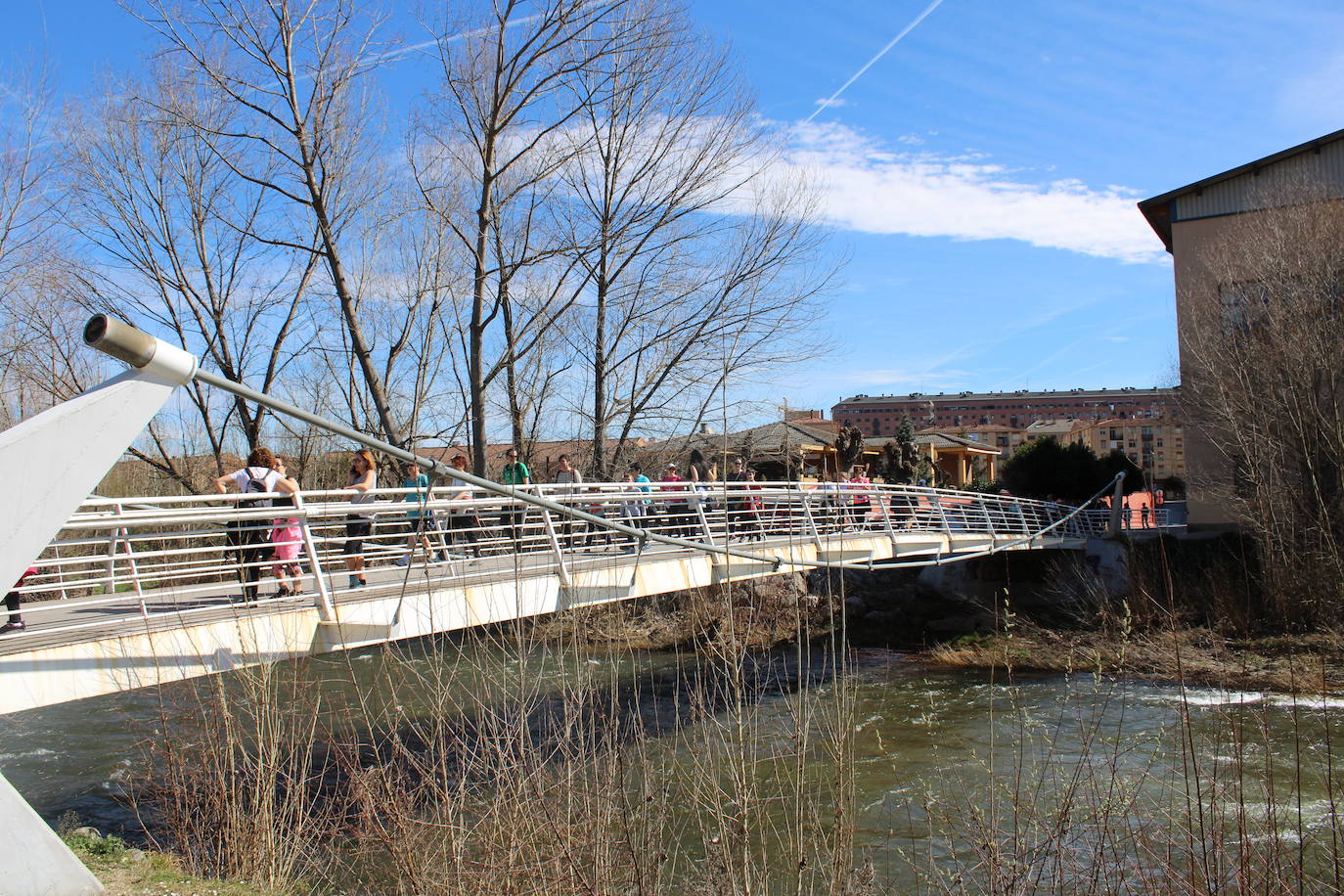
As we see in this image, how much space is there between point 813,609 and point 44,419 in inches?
903

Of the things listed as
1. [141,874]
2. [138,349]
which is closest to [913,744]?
[141,874]

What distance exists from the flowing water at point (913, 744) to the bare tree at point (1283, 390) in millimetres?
5025

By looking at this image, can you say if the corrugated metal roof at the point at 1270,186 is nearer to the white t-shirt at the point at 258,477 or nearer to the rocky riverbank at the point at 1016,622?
the rocky riverbank at the point at 1016,622

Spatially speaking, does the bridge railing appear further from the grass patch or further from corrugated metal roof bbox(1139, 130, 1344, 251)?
corrugated metal roof bbox(1139, 130, 1344, 251)

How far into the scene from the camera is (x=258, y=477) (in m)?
10.2

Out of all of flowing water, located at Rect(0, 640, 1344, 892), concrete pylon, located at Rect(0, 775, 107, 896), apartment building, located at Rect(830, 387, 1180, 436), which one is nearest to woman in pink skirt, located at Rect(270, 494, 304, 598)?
flowing water, located at Rect(0, 640, 1344, 892)

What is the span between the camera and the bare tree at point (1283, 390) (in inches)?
769

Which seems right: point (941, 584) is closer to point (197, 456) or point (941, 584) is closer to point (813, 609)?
point (813, 609)

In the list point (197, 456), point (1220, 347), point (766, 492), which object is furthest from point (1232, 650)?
point (197, 456)

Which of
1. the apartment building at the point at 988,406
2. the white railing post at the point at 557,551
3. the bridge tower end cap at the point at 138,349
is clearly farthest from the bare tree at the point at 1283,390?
the apartment building at the point at 988,406

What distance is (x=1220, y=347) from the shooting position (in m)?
22.4

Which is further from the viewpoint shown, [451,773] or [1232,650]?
[1232,650]

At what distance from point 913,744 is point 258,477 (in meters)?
9.13

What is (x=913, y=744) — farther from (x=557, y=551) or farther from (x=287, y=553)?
(x=287, y=553)
